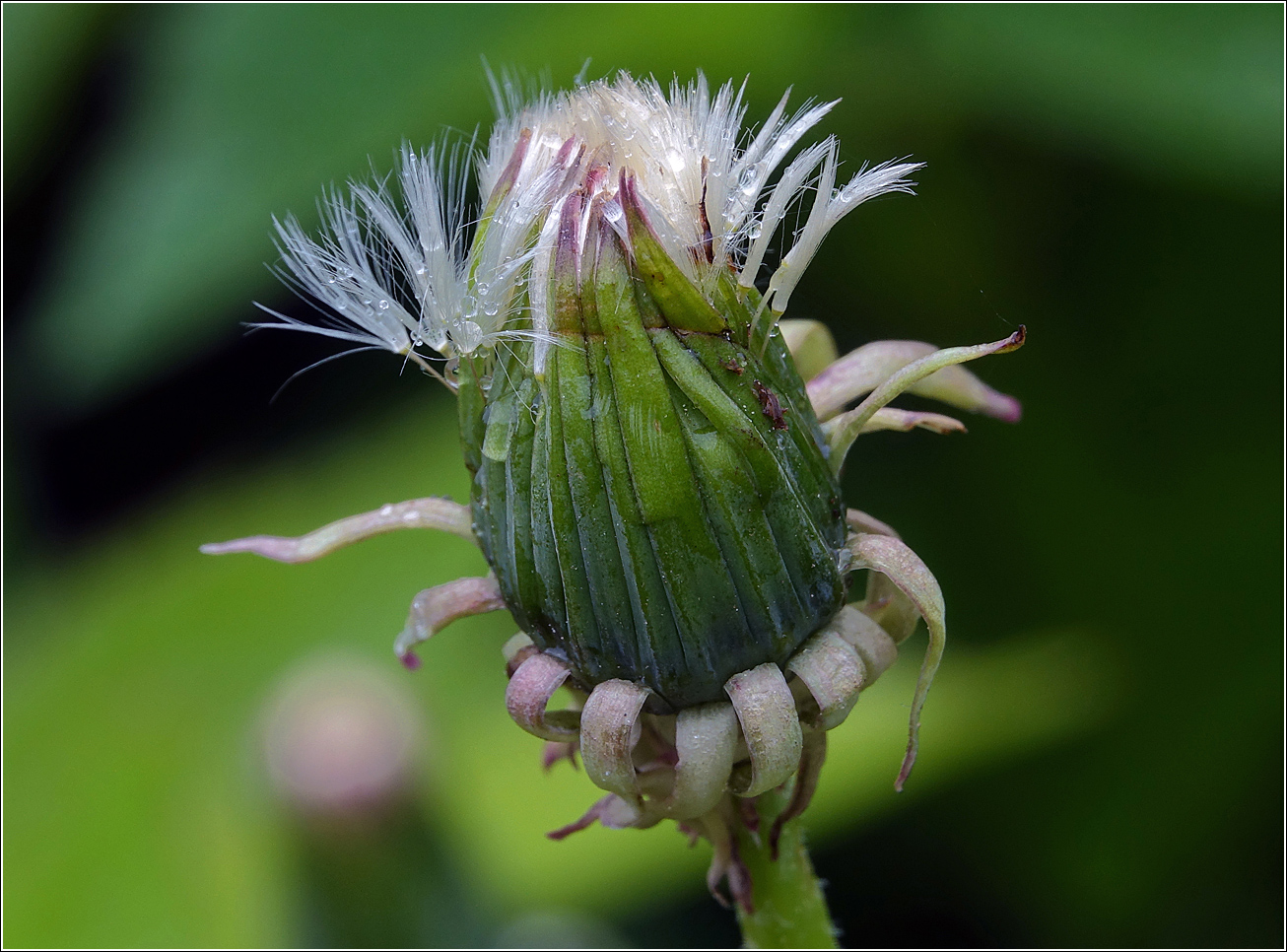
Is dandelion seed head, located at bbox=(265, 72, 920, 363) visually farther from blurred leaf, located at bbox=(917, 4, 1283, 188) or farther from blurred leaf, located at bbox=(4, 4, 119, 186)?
blurred leaf, located at bbox=(4, 4, 119, 186)

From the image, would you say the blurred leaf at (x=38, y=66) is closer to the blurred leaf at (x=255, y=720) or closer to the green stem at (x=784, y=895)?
the blurred leaf at (x=255, y=720)

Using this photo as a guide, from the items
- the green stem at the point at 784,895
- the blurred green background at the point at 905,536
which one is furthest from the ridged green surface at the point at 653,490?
the blurred green background at the point at 905,536

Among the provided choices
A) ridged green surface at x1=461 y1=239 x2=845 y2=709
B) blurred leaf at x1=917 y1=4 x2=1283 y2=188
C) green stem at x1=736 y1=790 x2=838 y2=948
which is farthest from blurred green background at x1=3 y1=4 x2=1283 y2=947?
ridged green surface at x1=461 y1=239 x2=845 y2=709

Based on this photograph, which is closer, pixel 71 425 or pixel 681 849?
pixel 681 849

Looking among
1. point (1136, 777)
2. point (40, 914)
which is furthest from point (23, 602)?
point (1136, 777)

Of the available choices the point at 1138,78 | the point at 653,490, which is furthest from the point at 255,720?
the point at 1138,78

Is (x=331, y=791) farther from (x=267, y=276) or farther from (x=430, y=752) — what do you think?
(x=267, y=276)
